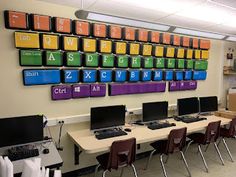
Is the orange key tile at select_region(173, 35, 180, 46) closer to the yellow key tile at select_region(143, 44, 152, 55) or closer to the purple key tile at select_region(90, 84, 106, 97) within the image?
the yellow key tile at select_region(143, 44, 152, 55)

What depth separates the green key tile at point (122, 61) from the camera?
122 inches

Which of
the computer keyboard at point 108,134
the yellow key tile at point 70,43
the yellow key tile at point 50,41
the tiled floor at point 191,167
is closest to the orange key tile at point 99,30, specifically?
the yellow key tile at point 70,43

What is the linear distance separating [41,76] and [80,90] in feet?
1.84

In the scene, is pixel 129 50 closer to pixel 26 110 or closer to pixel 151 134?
pixel 151 134

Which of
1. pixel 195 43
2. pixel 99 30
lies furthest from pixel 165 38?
pixel 99 30

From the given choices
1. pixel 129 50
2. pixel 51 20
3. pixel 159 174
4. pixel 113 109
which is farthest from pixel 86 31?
pixel 159 174

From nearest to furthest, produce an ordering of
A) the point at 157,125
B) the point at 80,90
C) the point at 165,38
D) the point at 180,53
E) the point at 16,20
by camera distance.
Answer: the point at 16,20, the point at 80,90, the point at 157,125, the point at 165,38, the point at 180,53

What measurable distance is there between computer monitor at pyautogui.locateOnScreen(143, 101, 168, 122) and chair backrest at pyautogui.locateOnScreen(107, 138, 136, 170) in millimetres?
860

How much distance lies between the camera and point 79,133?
9.21 ft

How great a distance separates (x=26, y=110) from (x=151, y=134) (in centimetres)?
172

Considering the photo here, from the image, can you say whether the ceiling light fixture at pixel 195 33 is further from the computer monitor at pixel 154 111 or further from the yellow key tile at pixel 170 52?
the computer monitor at pixel 154 111

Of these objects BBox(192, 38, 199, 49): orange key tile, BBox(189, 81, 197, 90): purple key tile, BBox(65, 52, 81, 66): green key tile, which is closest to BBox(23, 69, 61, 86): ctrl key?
BBox(65, 52, 81, 66): green key tile

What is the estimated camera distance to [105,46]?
296 centimetres

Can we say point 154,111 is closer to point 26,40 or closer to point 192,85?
point 192,85
